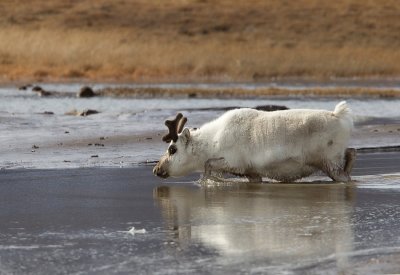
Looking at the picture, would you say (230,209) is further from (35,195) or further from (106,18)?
(106,18)

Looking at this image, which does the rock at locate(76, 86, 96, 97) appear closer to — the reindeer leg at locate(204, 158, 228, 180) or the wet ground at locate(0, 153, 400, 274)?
the wet ground at locate(0, 153, 400, 274)

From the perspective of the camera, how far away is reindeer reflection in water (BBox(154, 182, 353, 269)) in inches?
376

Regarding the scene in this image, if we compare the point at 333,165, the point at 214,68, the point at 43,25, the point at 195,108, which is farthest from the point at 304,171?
the point at 43,25

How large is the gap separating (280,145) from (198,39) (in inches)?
1589

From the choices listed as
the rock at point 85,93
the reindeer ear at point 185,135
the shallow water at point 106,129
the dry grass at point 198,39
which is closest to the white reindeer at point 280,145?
the reindeer ear at point 185,135

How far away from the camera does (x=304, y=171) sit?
46.2ft

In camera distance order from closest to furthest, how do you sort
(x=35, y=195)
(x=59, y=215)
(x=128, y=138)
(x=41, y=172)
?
(x=59, y=215)
(x=35, y=195)
(x=41, y=172)
(x=128, y=138)

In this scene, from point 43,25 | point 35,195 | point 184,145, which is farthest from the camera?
point 43,25

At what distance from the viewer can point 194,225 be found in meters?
11.0

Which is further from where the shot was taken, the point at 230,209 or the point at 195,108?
the point at 195,108

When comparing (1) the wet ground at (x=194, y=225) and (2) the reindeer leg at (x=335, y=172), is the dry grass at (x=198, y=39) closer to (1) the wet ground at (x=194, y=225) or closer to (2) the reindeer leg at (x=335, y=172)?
(2) the reindeer leg at (x=335, y=172)

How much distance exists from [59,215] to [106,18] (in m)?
46.4

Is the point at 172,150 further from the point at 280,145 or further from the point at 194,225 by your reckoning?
the point at 194,225

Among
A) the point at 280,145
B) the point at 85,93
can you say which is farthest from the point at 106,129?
the point at 85,93
